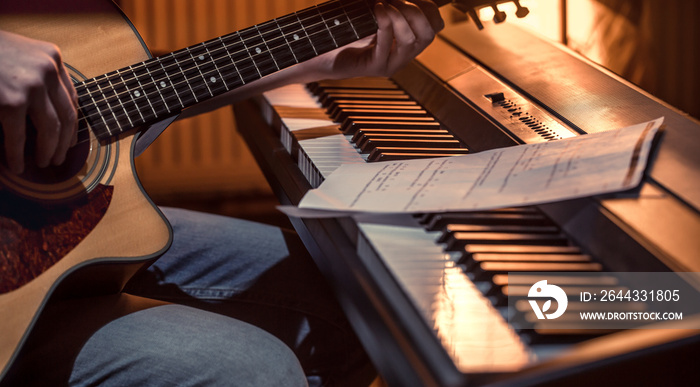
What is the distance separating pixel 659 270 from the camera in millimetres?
551

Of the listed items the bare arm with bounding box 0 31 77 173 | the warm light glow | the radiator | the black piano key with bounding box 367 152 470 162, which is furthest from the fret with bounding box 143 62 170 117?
the radiator

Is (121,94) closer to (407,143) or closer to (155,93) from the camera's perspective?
(155,93)

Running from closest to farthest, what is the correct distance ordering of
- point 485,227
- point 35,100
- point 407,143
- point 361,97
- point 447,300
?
point 447,300 → point 485,227 → point 35,100 → point 407,143 → point 361,97

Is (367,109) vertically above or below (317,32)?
below

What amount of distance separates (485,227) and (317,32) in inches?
18.7

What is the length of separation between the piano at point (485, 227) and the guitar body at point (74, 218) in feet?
0.73

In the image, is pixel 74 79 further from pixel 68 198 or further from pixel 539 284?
pixel 539 284

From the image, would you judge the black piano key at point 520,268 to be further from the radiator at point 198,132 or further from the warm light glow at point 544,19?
the radiator at point 198,132

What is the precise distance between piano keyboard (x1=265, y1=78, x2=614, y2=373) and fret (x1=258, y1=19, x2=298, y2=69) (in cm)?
11

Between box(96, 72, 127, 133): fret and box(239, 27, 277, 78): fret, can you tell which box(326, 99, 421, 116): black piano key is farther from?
box(96, 72, 127, 133): fret

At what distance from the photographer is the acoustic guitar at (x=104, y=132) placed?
0.72 meters

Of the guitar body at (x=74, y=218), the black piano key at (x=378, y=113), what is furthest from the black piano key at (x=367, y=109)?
the guitar body at (x=74, y=218)

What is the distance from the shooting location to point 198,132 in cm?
226

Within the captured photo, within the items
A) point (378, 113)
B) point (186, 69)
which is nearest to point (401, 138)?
point (378, 113)
